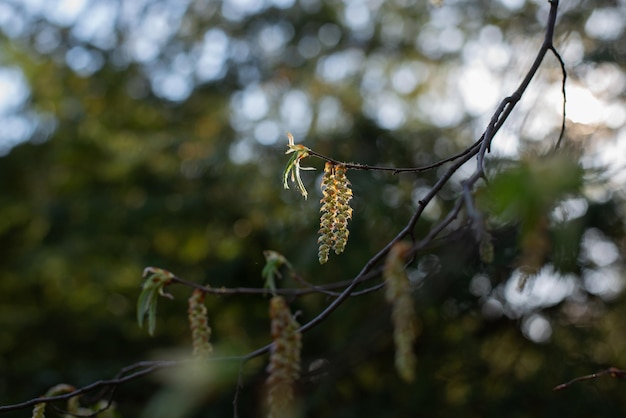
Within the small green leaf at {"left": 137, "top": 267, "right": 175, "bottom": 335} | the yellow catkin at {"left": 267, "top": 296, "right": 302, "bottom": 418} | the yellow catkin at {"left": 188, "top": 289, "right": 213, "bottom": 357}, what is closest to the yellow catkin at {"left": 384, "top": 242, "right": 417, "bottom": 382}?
the yellow catkin at {"left": 267, "top": 296, "right": 302, "bottom": 418}

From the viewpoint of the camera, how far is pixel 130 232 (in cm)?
518

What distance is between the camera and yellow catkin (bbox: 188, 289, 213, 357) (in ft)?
5.94

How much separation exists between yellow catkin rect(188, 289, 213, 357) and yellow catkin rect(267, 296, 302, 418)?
0.30m

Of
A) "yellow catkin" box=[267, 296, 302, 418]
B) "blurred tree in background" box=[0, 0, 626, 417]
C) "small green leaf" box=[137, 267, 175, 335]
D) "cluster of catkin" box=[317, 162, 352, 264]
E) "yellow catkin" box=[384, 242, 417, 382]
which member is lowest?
"yellow catkin" box=[384, 242, 417, 382]

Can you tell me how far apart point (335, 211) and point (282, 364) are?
1.02 feet

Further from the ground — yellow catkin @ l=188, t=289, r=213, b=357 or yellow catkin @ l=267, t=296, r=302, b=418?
yellow catkin @ l=188, t=289, r=213, b=357

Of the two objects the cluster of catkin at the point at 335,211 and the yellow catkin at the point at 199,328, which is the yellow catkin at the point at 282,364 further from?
the yellow catkin at the point at 199,328

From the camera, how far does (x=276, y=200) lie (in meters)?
4.98

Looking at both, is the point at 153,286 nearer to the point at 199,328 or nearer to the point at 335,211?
the point at 199,328

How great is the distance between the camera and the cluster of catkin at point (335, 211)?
1.52 metres

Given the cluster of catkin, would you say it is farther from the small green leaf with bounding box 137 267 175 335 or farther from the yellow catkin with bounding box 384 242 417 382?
the small green leaf with bounding box 137 267 175 335

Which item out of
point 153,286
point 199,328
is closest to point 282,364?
point 199,328

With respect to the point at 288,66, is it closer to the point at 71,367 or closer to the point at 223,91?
the point at 223,91

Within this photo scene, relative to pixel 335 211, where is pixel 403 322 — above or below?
below
